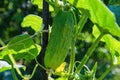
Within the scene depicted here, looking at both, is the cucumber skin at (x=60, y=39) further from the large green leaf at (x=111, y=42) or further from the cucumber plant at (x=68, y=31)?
the large green leaf at (x=111, y=42)

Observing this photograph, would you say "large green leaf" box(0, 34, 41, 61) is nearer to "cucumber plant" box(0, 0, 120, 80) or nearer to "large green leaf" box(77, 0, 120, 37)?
"cucumber plant" box(0, 0, 120, 80)

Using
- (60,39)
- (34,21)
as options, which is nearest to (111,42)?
(60,39)

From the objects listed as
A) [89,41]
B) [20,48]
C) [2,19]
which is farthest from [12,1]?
[20,48]

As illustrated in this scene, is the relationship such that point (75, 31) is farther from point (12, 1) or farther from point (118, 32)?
point (12, 1)

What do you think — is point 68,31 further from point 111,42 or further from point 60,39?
point 111,42

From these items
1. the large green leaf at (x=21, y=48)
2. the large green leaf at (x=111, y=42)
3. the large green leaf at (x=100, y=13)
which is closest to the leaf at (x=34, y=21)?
the large green leaf at (x=21, y=48)

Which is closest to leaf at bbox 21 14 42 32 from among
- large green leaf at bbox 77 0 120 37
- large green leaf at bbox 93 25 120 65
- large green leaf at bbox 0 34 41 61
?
large green leaf at bbox 0 34 41 61
